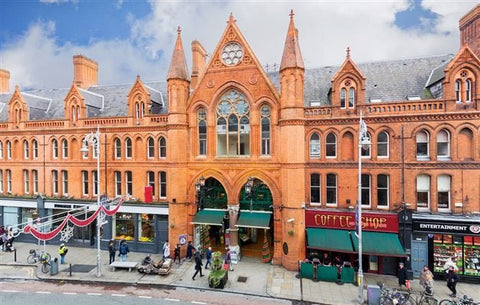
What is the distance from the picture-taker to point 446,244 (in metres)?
16.7

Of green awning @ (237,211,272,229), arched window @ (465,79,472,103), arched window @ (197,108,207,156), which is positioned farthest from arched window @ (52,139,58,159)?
arched window @ (465,79,472,103)

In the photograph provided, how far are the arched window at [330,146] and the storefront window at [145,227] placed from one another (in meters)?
15.7

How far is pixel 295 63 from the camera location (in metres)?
18.4

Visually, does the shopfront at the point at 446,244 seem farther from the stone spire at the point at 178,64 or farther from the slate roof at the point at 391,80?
the stone spire at the point at 178,64

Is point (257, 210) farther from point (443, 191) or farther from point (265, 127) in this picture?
point (443, 191)

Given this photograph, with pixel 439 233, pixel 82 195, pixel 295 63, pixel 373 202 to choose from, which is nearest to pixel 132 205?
pixel 82 195

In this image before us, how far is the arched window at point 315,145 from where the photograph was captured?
1911 centimetres

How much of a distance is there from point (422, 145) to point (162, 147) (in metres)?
19.7

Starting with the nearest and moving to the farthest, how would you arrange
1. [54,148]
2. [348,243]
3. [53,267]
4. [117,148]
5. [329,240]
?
[348,243] → [53,267] → [329,240] → [117,148] → [54,148]

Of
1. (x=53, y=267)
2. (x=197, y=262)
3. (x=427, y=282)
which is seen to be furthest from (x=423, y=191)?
(x=53, y=267)

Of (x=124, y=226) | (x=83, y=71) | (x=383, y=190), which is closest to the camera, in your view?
(x=383, y=190)

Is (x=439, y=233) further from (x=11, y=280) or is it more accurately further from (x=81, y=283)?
(x=11, y=280)

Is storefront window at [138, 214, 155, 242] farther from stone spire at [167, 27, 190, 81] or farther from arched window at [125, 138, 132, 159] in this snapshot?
stone spire at [167, 27, 190, 81]

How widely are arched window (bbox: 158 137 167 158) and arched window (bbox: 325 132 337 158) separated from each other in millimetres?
13210
